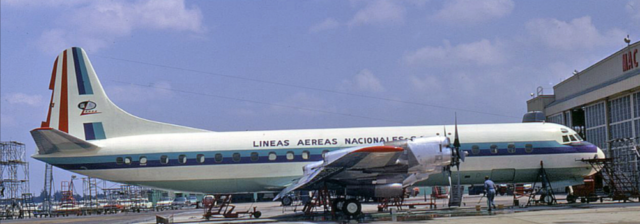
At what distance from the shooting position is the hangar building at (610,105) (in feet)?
104

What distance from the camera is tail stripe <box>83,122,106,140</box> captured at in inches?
927

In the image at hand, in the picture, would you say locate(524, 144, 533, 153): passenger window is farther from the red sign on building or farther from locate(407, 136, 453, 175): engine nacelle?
the red sign on building

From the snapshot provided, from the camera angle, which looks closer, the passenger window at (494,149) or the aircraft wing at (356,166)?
the aircraft wing at (356,166)

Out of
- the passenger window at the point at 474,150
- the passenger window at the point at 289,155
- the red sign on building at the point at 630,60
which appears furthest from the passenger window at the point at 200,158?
the red sign on building at the point at 630,60

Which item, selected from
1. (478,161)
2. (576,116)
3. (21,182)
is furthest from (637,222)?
(21,182)

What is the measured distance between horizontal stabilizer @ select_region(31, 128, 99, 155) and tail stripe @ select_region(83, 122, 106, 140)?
1027mm

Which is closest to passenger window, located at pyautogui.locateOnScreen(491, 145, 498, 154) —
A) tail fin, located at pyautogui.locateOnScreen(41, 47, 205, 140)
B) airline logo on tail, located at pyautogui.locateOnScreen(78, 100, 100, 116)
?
tail fin, located at pyautogui.locateOnScreen(41, 47, 205, 140)

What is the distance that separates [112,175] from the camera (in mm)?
22703

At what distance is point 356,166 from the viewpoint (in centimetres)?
1906

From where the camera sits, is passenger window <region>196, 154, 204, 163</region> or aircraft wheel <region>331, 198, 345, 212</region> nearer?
aircraft wheel <region>331, 198, 345, 212</region>

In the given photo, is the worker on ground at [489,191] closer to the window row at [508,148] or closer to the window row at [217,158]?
the window row at [508,148]

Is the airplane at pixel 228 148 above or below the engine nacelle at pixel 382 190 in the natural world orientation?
above

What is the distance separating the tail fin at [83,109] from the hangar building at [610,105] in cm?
2216

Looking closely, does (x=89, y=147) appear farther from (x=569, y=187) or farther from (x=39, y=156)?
(x=569, y=187)
